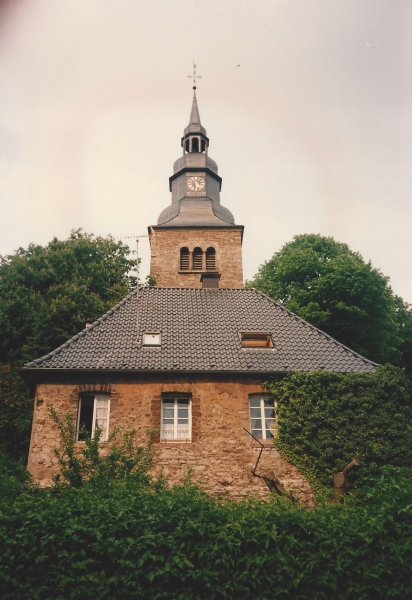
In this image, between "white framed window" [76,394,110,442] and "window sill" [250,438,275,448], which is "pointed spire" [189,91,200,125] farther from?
"window sill" [250,438,275,448]

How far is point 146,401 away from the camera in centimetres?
1530

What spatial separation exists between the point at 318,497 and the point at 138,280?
15892 millimetres

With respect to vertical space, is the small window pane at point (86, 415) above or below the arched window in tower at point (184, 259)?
below

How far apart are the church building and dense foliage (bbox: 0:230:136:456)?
425cm

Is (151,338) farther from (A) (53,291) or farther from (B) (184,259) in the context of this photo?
(B) (184,259)

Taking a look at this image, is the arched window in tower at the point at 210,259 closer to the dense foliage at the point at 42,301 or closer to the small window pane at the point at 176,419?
the dense foliage at the point at 42,301

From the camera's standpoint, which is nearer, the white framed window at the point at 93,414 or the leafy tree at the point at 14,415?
the white framed window at the point at 93,414

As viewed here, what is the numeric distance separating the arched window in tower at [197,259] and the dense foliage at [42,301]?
3902mm

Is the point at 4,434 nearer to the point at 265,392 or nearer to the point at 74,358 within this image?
the point at 74,358

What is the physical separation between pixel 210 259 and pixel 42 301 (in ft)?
32.4

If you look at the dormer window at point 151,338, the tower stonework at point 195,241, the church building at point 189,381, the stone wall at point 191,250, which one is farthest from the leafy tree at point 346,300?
the dormer window at point 151,338

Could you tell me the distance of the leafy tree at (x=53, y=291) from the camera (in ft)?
72.0

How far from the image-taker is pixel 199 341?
56.1ft

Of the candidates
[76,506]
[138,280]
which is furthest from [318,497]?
[138,280]
